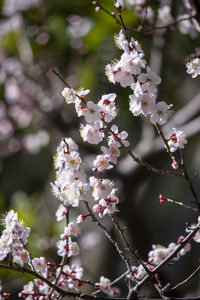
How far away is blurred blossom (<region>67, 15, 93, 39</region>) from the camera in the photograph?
7.51ft

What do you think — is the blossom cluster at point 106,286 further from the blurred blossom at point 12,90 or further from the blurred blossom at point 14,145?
the blurred blossom at point 14,145

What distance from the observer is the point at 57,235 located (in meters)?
2.02

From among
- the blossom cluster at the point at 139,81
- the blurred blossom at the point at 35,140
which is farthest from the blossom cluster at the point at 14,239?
the blurred blossom at the point at 35,140

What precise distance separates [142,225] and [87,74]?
3.81ft

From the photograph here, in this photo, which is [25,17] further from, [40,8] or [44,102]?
[44,102]

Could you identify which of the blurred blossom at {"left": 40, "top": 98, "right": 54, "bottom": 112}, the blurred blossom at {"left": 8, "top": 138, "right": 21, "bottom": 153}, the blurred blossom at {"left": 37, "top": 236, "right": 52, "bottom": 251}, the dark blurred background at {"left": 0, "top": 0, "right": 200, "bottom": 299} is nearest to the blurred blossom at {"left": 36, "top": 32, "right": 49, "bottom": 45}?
the dark blurred background at {"left": 0, "top": 0, "right": 200, "bottom": 299}

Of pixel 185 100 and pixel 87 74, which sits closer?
pixel 87 74

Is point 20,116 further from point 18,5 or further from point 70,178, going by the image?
point 70,178

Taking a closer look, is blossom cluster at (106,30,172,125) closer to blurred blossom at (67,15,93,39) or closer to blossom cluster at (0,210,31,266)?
blossom cluster at (0,210,31,266)

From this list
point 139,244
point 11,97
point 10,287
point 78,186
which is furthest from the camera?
point 11,97

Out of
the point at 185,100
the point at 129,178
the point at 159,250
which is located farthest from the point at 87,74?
the point at 159,250

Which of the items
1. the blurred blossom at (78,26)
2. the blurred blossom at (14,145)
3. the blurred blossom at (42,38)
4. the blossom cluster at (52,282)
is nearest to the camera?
the blossom cluster at (52,282)

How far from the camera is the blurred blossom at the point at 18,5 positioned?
2501 millimetres

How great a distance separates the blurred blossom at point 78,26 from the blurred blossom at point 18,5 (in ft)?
0.82
